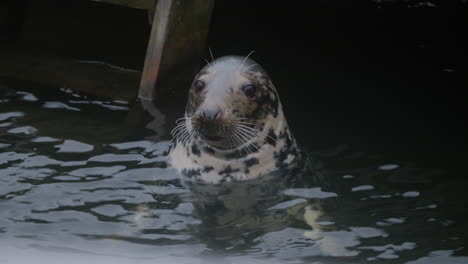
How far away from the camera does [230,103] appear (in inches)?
207

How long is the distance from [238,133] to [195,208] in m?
0.59

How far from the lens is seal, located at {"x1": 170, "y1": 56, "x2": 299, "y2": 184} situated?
532 cm

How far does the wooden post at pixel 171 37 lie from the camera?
277 inches

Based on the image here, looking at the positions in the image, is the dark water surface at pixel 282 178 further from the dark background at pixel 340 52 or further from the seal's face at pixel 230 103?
the seal's face at pixel 230 103

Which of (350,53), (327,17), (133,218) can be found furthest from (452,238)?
(327,17)

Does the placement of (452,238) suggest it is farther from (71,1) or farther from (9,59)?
(71,1)

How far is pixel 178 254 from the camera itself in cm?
445

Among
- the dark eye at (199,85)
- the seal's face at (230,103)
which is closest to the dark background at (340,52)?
the seal's face at (230,103)

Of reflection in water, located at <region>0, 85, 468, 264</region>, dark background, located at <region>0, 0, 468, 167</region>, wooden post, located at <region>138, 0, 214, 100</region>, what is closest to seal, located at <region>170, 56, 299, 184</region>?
reflection in water, located at <region>0, 85, 468, 264</region>

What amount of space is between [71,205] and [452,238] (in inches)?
96.7

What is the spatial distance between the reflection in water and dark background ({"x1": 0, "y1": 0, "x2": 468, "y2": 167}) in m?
0.63

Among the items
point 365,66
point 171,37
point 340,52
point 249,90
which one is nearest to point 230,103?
point 249,90

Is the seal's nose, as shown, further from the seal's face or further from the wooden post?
the wooden post

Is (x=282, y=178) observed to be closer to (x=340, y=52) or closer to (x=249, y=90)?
(x=249, y=90)
